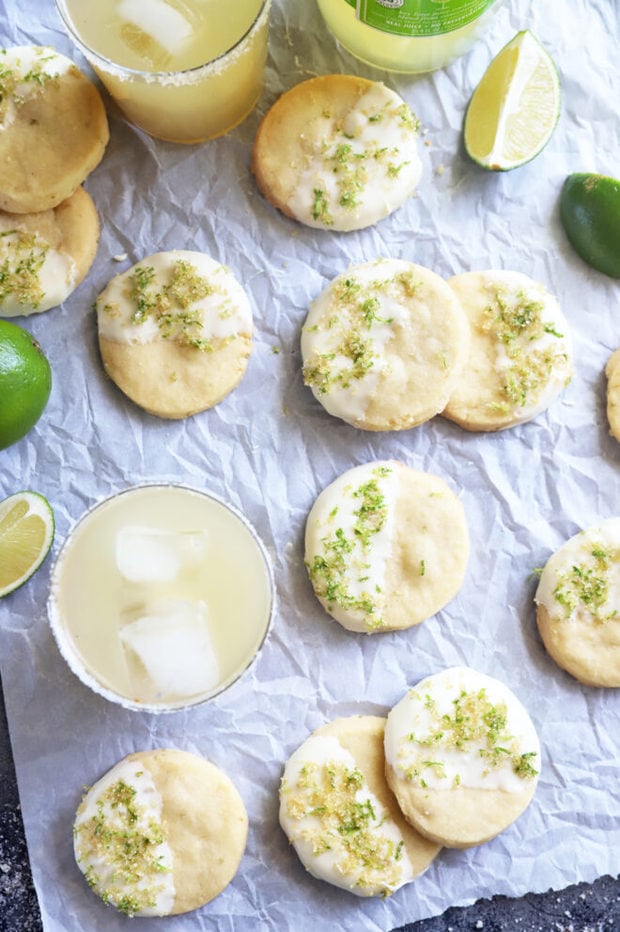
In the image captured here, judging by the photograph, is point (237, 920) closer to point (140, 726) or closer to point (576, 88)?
point (140, 726)

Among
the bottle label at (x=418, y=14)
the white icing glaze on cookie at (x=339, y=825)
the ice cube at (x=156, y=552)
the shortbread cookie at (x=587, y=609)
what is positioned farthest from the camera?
the shortbread cookie at (x=587, y=609)

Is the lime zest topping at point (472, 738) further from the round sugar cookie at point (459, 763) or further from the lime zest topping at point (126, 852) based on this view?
the lime zest topping at point (126, 852)

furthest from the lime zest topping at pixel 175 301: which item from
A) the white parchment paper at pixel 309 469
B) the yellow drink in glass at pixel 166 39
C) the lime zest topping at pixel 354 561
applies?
the lime zest topping at pixel 354 561

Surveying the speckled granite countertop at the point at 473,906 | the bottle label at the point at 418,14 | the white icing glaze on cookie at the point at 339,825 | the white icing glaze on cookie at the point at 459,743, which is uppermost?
the bottle label at the point at 418,14

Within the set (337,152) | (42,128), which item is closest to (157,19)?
(42,128)

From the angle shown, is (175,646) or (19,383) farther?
(19,383)

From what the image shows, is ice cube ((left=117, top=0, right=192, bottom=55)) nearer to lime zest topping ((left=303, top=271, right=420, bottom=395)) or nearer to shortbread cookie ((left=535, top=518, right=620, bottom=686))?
lime zest topping ((left=303, top=271, right=420, bottom=395))

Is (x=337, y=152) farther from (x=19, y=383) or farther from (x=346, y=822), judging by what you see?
(x=346, y=822)
